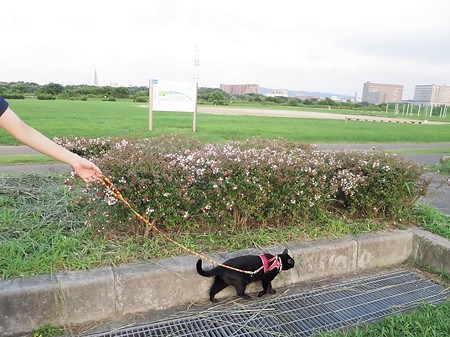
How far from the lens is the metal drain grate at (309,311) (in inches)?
105

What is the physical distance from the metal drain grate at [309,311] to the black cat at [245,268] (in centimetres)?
16

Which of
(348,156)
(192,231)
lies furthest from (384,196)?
(192,231)

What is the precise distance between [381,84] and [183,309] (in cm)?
11250

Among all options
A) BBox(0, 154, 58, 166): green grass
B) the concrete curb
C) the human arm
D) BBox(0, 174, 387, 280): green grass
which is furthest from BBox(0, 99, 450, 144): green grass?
the human arm

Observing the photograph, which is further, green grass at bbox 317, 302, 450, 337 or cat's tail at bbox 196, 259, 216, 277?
cat's tail at bbox 196, 259, 216, 277

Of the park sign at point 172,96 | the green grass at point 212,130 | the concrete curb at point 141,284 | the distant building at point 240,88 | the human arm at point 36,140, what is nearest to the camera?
the human arm at point 36,140

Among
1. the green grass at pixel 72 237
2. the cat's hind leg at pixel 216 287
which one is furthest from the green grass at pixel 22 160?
the cat's hind leg at pixel 216 287

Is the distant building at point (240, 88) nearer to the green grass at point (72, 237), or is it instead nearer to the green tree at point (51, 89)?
the green tree at point (51, 89)

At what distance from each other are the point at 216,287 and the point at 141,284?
59cm

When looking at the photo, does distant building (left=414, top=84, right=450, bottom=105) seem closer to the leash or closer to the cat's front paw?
the cat's front paw

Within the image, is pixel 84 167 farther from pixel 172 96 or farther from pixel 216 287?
pixel 172 96

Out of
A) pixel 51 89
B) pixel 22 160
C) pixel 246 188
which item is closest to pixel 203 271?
pixel 246 188

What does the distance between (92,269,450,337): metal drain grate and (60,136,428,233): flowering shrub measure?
Result: 79 centimetres

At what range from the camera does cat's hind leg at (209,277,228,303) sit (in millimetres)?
2953
